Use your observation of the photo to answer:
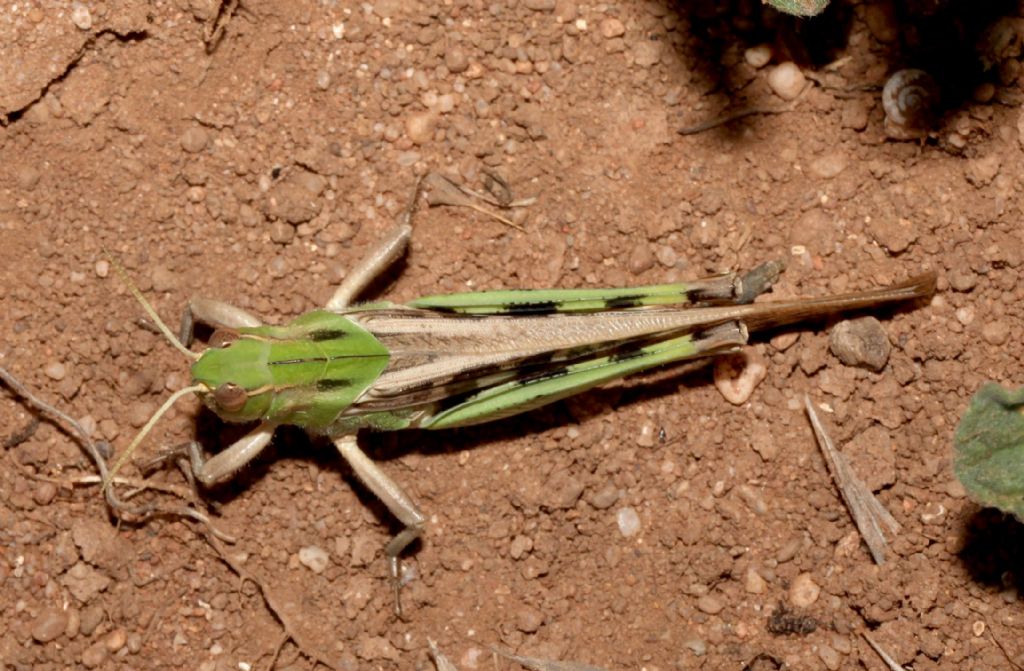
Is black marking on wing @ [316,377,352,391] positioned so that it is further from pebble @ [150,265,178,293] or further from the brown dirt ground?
pebble @ [150,265,178,293]

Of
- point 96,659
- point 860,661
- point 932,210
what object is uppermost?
point 96,659

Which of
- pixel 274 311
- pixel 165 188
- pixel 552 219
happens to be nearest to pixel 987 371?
pixel 552 219

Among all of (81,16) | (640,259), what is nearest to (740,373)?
(640,259)

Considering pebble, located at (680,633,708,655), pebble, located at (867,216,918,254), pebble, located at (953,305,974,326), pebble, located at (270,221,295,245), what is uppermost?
pebble, located at (270,221,295,245)

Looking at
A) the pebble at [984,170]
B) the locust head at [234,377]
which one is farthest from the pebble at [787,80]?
the locust head at [234,377]

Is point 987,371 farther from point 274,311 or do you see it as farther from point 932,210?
point 274,311

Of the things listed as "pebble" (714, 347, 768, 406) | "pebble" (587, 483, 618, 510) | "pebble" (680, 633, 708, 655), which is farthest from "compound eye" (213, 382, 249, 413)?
"pebble" (680, 633, 708, 655)
